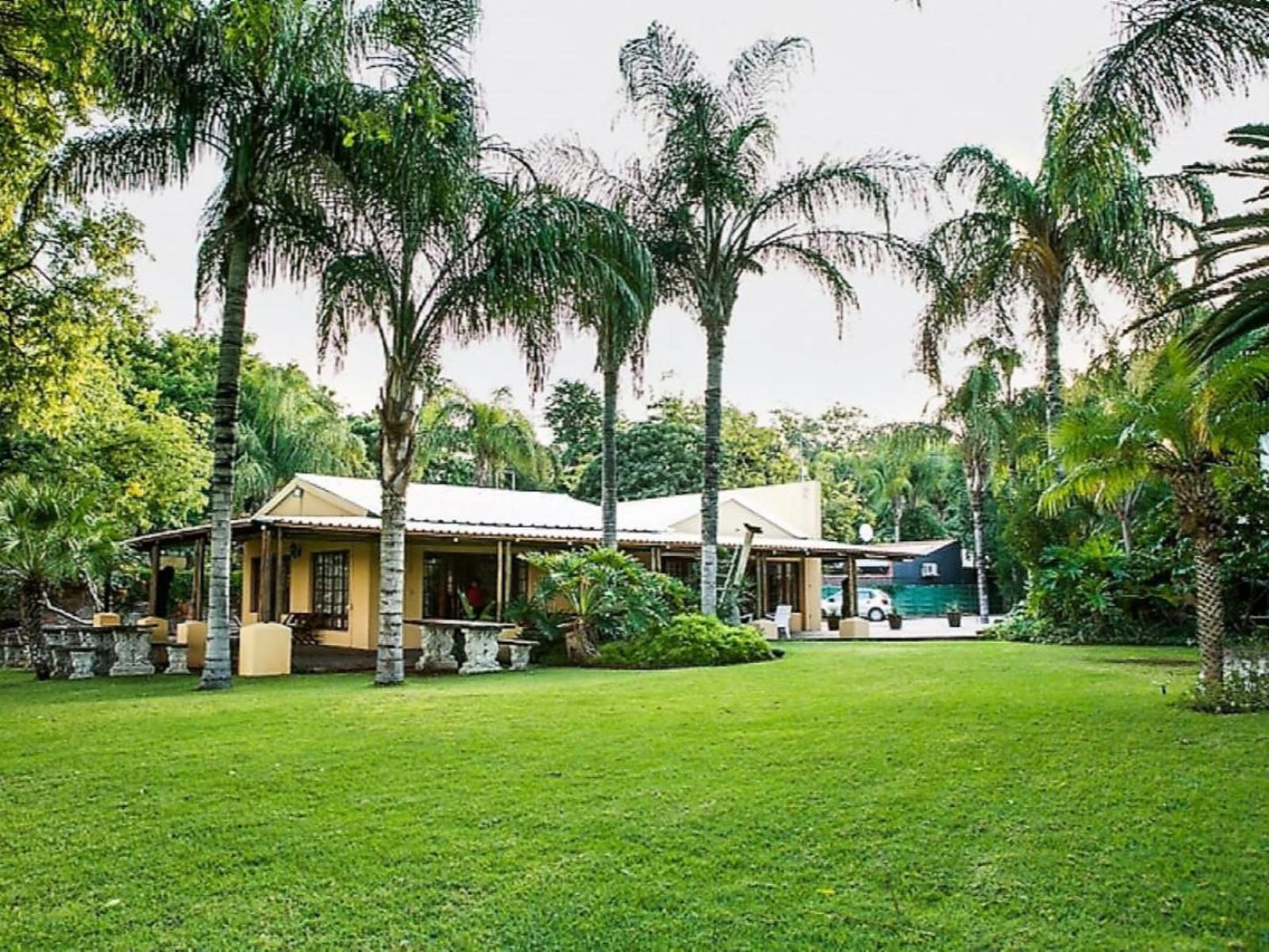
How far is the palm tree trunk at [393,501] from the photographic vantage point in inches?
493

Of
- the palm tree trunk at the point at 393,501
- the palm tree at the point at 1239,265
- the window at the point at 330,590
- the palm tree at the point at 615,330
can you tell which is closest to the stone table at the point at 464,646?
the palm tree trunk at the point at 393,501

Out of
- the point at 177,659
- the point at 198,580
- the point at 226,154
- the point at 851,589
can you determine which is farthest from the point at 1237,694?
the point at 851,589

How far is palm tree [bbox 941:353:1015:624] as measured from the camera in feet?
81.6

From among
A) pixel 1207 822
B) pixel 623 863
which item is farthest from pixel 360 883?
pixel 1207 822

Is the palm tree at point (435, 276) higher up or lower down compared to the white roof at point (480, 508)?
higher up

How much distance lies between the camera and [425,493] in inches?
888

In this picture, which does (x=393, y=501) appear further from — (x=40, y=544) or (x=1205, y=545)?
(x=1205, y=545)

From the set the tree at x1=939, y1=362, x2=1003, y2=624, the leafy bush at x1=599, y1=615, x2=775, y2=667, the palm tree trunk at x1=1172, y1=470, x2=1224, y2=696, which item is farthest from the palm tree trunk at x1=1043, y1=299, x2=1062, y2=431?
the palm tree trunk at x1=1172, y1=470, x2=1224, y2=696

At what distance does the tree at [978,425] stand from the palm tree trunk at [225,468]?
17498 mm

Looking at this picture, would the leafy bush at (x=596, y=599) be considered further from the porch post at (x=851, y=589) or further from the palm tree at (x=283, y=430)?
the palm tree at (x=283, y=430)

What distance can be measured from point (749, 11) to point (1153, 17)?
489 cm

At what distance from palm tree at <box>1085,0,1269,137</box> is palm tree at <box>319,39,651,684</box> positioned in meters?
6.05

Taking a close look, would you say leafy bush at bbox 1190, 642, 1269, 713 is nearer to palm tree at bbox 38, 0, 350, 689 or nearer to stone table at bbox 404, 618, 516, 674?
stone table at bbox 404, 618, 516, 674

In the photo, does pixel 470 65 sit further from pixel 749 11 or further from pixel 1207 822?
pixel 1207 822
